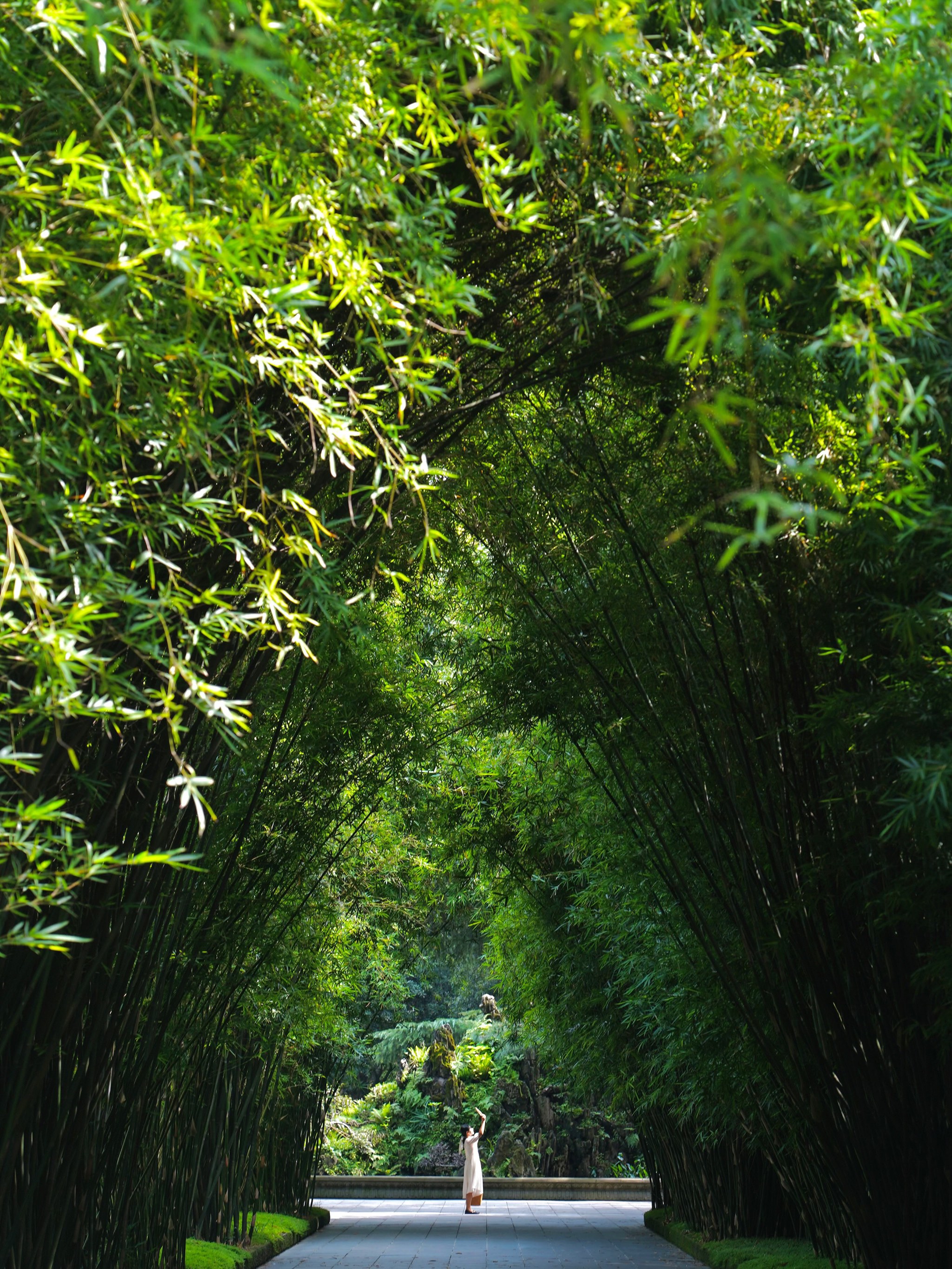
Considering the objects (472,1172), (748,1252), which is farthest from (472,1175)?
(748,1252)

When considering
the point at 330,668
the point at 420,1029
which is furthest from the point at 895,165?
the point at 420,1029

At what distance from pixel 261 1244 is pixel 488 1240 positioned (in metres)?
2.63

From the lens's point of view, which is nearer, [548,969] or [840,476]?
[840,476]

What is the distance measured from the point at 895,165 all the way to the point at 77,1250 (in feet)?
11.1

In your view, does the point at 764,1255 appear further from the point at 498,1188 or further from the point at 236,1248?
the point at 498,1188

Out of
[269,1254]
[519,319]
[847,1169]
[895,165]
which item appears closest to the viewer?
[895,165]

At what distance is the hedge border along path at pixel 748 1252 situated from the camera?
4996 mm

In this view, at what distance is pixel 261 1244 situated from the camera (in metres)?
7.48

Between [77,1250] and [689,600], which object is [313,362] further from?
[77,1250]

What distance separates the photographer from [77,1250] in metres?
3.37

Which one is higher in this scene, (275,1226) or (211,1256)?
(275,1226)

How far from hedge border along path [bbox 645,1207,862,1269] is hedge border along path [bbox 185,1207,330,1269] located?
8.25ft

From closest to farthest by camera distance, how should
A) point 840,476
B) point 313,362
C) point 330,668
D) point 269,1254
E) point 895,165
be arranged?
point 895,165 < point 313,362 < point 840,476 < point 330,668 < point 269,1254

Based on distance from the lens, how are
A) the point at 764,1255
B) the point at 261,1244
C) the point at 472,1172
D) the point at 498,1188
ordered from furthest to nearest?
the point at 498,1188 → the point at 472,1172 → the point at 261,1244 → the point at 764,1255
